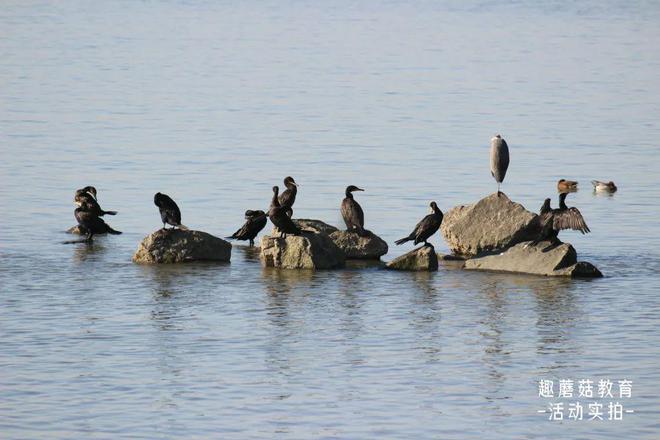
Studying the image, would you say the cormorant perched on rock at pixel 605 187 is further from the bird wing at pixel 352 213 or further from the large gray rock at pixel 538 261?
the bird wing at pixel 352 213

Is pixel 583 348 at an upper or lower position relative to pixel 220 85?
lower

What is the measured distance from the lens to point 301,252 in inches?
907

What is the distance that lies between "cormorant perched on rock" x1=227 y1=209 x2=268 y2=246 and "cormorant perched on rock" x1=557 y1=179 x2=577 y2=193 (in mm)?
8786

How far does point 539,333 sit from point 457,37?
57366 millimetres

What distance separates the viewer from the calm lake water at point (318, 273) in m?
16.2

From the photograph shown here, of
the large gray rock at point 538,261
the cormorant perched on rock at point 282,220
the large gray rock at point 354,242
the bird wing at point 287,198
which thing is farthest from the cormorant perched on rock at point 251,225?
the large gray rock at point 538,261

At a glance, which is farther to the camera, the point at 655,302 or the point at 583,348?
the point at 655,302

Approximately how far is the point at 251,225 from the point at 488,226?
383cm

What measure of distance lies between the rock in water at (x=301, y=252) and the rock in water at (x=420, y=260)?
3.09 ft

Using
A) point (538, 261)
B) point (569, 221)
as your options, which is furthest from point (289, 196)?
point (569, 221)

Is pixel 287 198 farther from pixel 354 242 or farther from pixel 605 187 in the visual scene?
pixel 605 187

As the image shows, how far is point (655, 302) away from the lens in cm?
2103

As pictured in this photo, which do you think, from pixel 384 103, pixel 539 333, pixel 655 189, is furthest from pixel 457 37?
pixel 539 333

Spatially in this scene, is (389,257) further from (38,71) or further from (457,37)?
(457,37)
